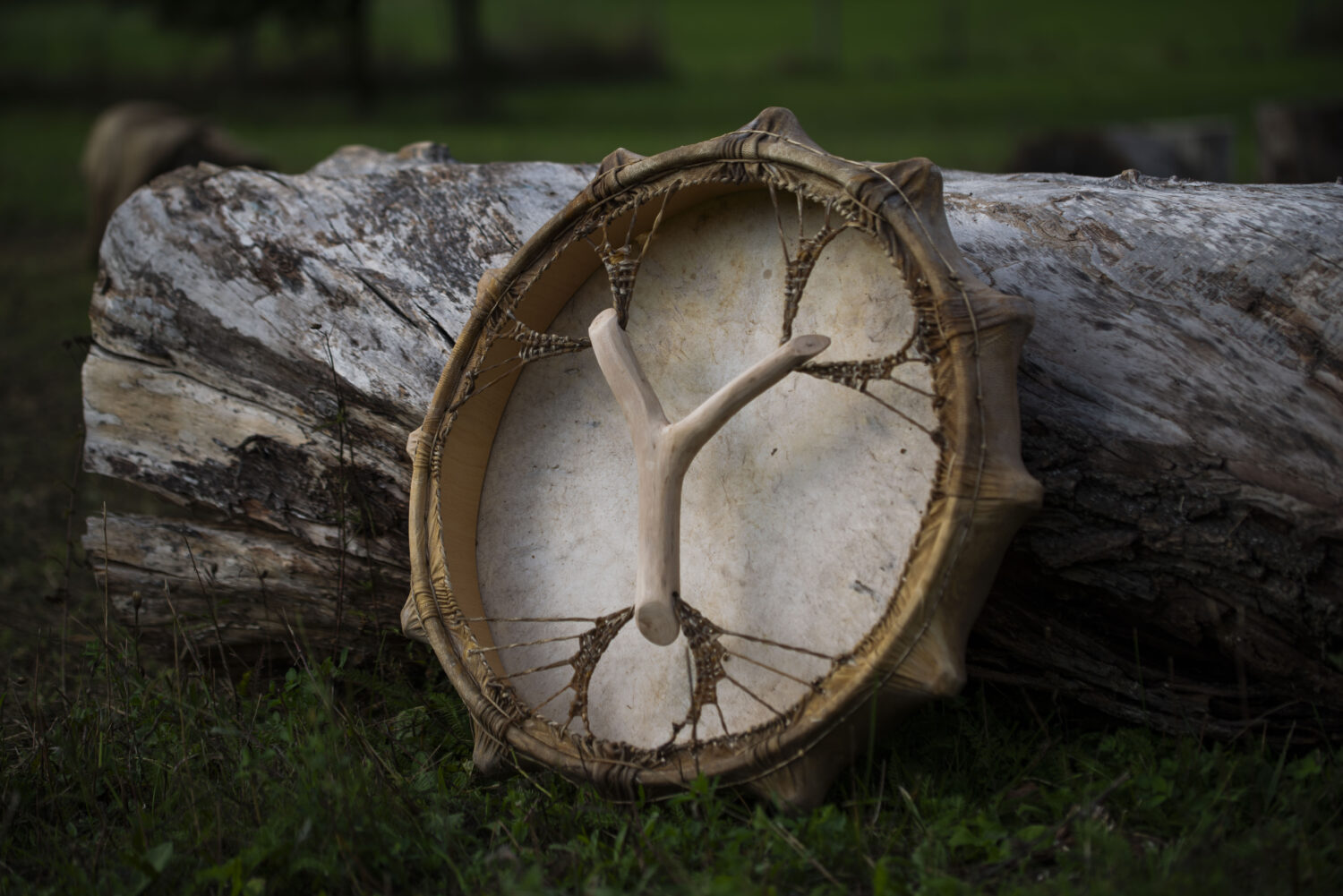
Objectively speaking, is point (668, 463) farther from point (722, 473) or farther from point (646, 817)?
point (646, 817)

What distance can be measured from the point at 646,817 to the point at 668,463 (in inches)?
25.3

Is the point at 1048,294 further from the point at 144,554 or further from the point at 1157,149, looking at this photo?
the point at 1157,149

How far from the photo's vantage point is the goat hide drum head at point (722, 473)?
175 cm

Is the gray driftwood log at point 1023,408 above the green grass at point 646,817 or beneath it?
above

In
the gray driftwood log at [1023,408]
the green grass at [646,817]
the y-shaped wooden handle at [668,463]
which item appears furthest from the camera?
the gray driftwood log at [1023,408]

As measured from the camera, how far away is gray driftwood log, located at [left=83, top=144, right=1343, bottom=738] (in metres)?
2.00

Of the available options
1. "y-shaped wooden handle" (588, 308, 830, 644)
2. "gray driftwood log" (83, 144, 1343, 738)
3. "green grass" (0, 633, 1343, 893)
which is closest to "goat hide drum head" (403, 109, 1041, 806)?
"y-shaped wooden handle" (588, 308, 830, 644)

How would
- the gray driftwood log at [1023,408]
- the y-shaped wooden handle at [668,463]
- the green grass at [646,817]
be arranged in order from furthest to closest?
1. the gray driftwood log at [1023,408]
2. the y-shaped wooden handle at [668,463]
3. the green grass at [646,817]

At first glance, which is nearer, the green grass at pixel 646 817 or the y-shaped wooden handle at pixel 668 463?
the green grass at pixel 646 817

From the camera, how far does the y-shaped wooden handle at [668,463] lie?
1.86m

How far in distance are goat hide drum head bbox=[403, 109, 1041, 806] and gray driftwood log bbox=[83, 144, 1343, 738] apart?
0.39m

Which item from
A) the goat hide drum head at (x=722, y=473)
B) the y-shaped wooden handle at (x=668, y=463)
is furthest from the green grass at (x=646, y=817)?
the y-shaped wooden handle at (x=668, y=463)

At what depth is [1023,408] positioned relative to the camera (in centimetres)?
211

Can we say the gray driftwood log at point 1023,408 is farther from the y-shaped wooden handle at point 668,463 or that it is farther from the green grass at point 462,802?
the y-shaped wooden handle at point 668,463
